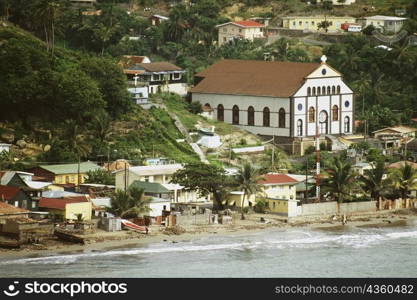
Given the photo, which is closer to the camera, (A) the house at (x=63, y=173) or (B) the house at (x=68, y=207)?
(B) the house at (x=68, y=207)

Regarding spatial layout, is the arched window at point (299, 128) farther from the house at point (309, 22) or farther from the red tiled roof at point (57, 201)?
the house at point (309, 22)

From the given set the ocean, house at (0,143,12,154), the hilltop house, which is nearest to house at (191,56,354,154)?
the hilltop house

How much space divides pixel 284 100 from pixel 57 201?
29.4 metres

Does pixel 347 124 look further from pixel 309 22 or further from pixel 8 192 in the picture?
pixel 8 192

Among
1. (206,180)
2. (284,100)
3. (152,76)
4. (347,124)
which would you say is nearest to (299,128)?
(284,100)

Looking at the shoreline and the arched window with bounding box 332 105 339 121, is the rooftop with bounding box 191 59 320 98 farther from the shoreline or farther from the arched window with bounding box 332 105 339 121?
the shoreline

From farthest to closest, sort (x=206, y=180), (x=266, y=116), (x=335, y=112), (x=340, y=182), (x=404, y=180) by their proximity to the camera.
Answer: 1. (x=335, y=112)
2. (x=266, y=116)
3. (x=404, y=180)
4. (x=340, y=182)
5. (x=206, y=180)

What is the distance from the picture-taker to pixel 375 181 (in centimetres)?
9381

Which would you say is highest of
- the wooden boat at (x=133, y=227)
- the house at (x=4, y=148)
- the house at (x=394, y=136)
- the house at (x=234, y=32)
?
the house at (x=234, y=32)

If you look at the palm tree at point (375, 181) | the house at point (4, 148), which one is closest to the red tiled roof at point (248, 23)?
the palm tree at point (375, 181)

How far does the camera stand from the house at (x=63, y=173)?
89812mm

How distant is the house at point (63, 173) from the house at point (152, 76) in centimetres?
1818

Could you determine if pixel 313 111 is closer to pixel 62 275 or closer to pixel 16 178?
pixel 16 178

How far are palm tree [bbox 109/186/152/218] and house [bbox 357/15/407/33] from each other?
53.1 m
